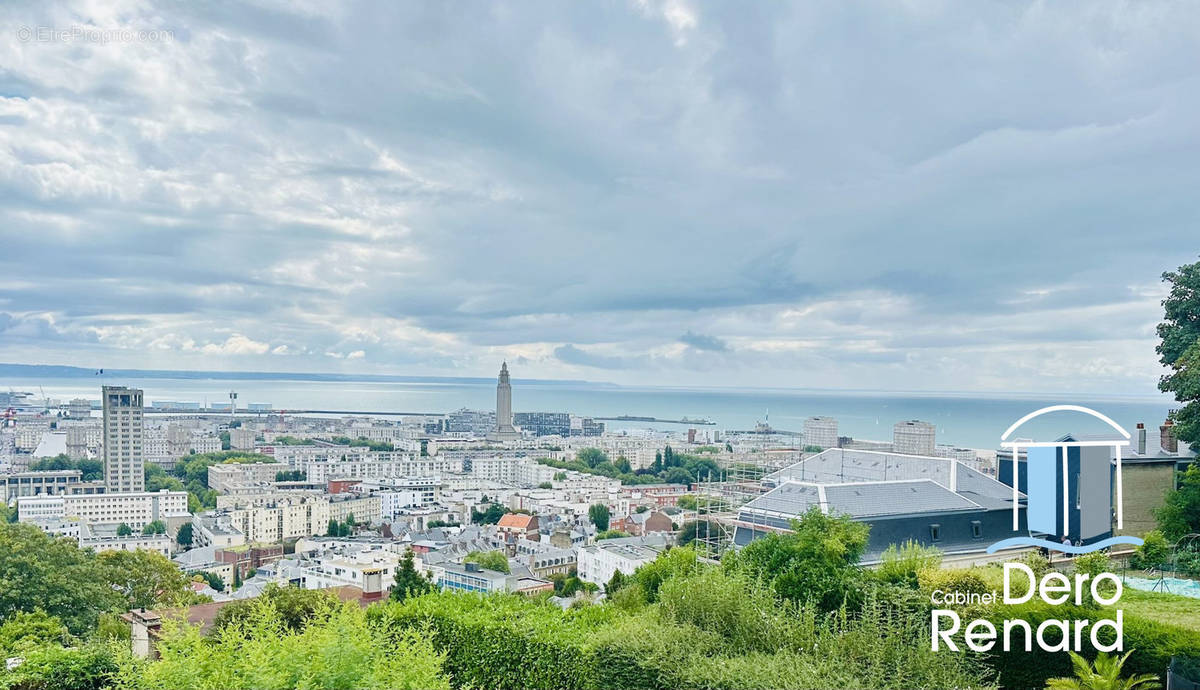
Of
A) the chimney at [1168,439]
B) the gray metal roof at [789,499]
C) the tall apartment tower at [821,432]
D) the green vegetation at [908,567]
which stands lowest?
the tall apartment tower at [821,432]

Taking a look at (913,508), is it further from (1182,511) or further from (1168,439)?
(1168,439)

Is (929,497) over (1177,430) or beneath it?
beneath

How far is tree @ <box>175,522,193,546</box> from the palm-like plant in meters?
51.9

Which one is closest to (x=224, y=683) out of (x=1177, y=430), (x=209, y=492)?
(x=1177, y=430)

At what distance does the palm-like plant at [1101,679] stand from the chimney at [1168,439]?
23.3 feet

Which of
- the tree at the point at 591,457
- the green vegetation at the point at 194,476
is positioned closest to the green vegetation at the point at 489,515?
the green vegetation at the point at 194,476

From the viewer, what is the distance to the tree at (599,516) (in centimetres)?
4710

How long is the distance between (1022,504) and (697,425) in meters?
127

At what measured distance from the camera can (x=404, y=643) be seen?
398cm

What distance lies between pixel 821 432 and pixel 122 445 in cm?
5420

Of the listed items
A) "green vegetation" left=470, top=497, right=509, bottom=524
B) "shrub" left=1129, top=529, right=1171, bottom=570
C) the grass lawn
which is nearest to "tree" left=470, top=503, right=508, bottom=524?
"green vegetation" left=470, top=497, right=509, bottom=524

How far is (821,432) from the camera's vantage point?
170ft

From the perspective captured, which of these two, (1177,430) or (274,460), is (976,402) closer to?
(274,460)

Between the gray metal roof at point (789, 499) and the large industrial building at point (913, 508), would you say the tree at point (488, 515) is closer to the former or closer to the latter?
the gray metal roof at point (789, 499)
